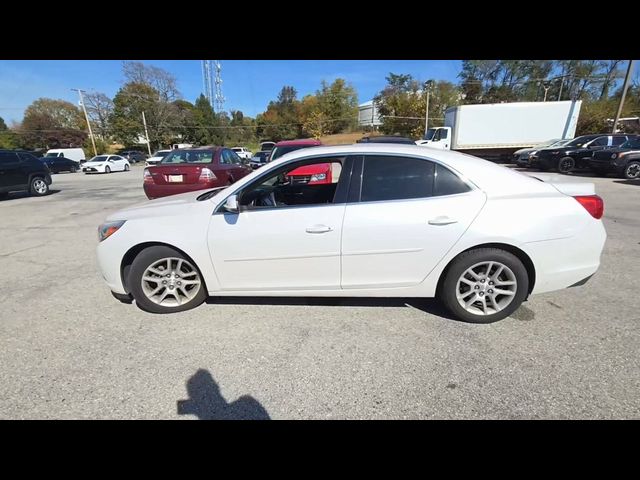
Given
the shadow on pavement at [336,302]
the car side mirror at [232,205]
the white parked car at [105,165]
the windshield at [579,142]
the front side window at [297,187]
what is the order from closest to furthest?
the car side mirror at [232,205], the front side window at [297,187], the shadow on pavement at [336,302], the windshield at [579,142], the white parked car at [105,165]

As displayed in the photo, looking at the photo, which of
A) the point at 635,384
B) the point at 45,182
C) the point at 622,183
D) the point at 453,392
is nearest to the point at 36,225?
the point at 45,182

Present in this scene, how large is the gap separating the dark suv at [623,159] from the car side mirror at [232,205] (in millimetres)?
15370

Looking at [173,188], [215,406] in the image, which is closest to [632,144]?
[173,188]

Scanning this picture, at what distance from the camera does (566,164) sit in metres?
13.6

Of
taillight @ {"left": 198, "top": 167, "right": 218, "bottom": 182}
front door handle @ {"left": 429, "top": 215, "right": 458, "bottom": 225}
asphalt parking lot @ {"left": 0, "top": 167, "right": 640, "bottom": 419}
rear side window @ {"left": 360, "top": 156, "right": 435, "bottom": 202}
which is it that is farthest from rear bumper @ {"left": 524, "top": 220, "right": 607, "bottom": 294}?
taillight @ {"left": 198, "top": 167, "right": 218, "bottom": 182}

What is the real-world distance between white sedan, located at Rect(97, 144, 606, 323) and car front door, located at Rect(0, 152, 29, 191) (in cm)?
1113

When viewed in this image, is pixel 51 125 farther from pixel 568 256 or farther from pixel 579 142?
pixel 568 256

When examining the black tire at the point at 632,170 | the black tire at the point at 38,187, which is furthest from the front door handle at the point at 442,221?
the black tire at the point at 38,187

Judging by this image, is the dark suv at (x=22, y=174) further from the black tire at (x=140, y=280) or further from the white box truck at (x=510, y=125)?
the white box truck at (x=510, y=125)

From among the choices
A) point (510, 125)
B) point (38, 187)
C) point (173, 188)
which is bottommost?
point (38, 187)

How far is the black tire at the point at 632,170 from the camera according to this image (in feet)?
38.0

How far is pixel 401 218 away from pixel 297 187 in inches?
64.5
